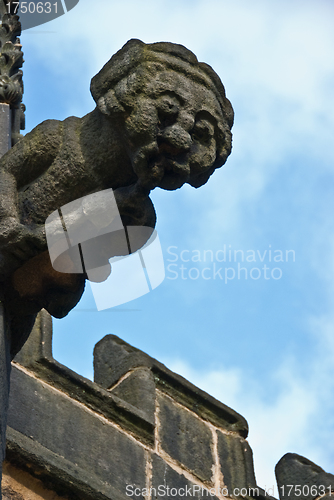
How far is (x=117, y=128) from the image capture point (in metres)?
3.14

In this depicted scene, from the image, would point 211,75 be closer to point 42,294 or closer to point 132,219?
point 132,219

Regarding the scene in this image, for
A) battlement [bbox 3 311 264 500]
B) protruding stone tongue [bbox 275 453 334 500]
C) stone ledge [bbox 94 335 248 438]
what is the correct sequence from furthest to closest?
1. protruding stone tongue [bbox 275 453 334 500]
2. stone ledge [bbox 94 335 248 438]
3. battlement [bbox 3 311 264 500]

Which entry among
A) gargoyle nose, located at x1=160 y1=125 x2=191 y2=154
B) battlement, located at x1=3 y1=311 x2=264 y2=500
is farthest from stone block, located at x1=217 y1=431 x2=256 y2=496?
gargoyle nose, located at x1=160 y1=125 x2=191 y2=154

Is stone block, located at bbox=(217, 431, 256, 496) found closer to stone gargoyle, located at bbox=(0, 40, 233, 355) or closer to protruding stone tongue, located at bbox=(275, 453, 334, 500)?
protruding stone tongue, located at bbox=(275, 453, 334, 500)

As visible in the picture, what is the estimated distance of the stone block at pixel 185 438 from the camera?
5172 mm

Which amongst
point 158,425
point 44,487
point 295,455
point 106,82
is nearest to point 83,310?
point 106,82

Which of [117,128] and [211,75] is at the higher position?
[211,75]

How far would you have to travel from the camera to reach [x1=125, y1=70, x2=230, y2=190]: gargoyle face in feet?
9.89

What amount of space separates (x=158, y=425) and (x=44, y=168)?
237 centimetres

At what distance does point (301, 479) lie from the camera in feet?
18.8

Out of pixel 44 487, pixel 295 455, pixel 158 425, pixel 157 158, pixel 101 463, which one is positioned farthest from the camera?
pixel 295 455

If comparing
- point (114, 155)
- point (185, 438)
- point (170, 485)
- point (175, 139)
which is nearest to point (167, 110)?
point (175, 139)

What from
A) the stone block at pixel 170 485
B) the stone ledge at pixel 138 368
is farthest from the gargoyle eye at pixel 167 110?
the stone ledge at pixel 138 368

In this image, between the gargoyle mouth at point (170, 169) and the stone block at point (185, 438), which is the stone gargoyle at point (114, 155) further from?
the stone block at point (185, 438)
